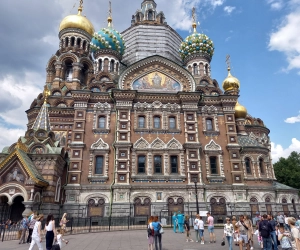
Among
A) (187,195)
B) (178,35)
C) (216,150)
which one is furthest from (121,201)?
(178,35)

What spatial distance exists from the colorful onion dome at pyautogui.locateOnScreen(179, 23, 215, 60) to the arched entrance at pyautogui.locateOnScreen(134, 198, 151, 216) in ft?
56.9

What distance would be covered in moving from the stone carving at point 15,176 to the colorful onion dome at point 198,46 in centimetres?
2106

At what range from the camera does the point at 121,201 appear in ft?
65.3

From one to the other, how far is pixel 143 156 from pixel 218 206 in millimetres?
7043

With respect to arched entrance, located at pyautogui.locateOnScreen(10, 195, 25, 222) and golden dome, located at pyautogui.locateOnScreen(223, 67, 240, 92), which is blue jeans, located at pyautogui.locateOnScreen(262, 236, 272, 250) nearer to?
A: arched entrance, located at pyautogui.locateOnScreen(10, 195, 25, 222)

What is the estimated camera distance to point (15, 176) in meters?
16.9

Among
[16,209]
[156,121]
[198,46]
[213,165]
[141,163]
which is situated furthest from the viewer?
[198,46]

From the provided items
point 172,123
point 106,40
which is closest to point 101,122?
point 172,123

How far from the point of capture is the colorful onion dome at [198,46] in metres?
29.5

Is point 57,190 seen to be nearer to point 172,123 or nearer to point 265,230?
point 172,123

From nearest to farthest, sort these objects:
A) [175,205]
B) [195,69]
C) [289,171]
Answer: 1. [175,205]
2. [195,69]
3. [289,171]

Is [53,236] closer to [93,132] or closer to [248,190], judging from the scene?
[93,132]

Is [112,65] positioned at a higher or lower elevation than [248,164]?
higher

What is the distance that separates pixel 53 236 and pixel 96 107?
625 inches
